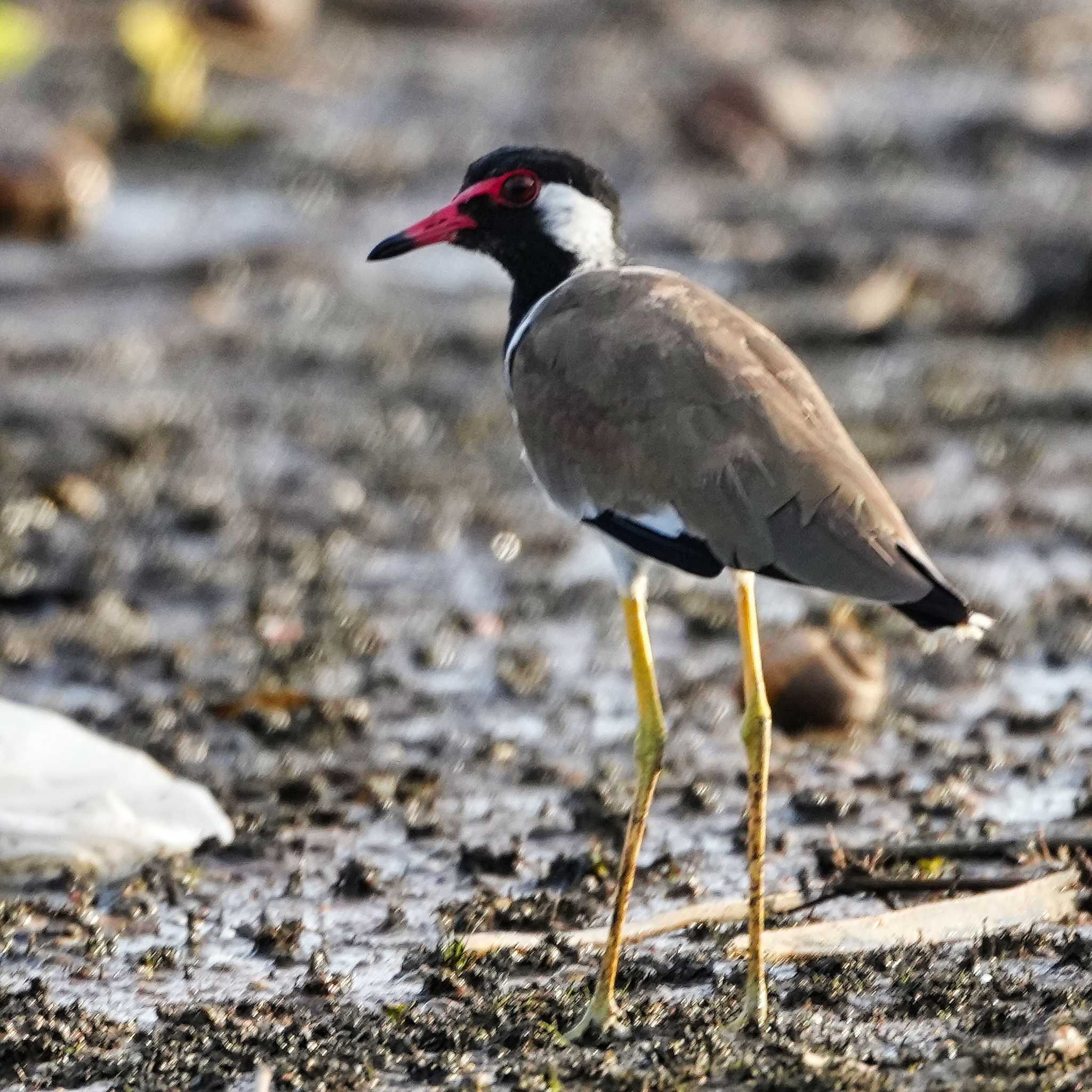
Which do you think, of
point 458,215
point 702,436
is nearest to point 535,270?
point 458,215

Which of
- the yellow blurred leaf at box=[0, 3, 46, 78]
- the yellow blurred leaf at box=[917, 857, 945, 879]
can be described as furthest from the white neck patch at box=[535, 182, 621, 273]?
the yellow blurred leaf at box=[0, 3, 46, 78]

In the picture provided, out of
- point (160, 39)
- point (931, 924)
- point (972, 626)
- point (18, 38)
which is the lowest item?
point (931, 924)

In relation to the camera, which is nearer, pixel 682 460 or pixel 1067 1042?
pixel 1067 1042

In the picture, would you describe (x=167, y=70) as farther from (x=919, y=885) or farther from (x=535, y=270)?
(x=919, y=885)

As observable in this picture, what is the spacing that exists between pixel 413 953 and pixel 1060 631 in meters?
2.71

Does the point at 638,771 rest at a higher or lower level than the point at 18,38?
lower

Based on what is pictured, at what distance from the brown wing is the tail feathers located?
0.01 m

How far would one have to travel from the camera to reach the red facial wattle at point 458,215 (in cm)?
479

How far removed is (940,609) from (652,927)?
107cm

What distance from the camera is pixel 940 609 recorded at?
399 cm

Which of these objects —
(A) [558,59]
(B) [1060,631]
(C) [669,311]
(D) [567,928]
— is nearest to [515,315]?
(C) [669,311]

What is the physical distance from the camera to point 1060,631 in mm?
6551

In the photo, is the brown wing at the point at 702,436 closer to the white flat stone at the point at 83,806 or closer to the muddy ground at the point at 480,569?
A: the muddy ground at the point at 480,569

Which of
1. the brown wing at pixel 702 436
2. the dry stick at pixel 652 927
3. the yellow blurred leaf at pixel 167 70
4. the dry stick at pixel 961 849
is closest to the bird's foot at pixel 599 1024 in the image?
the dry stick at pixel 652 927
